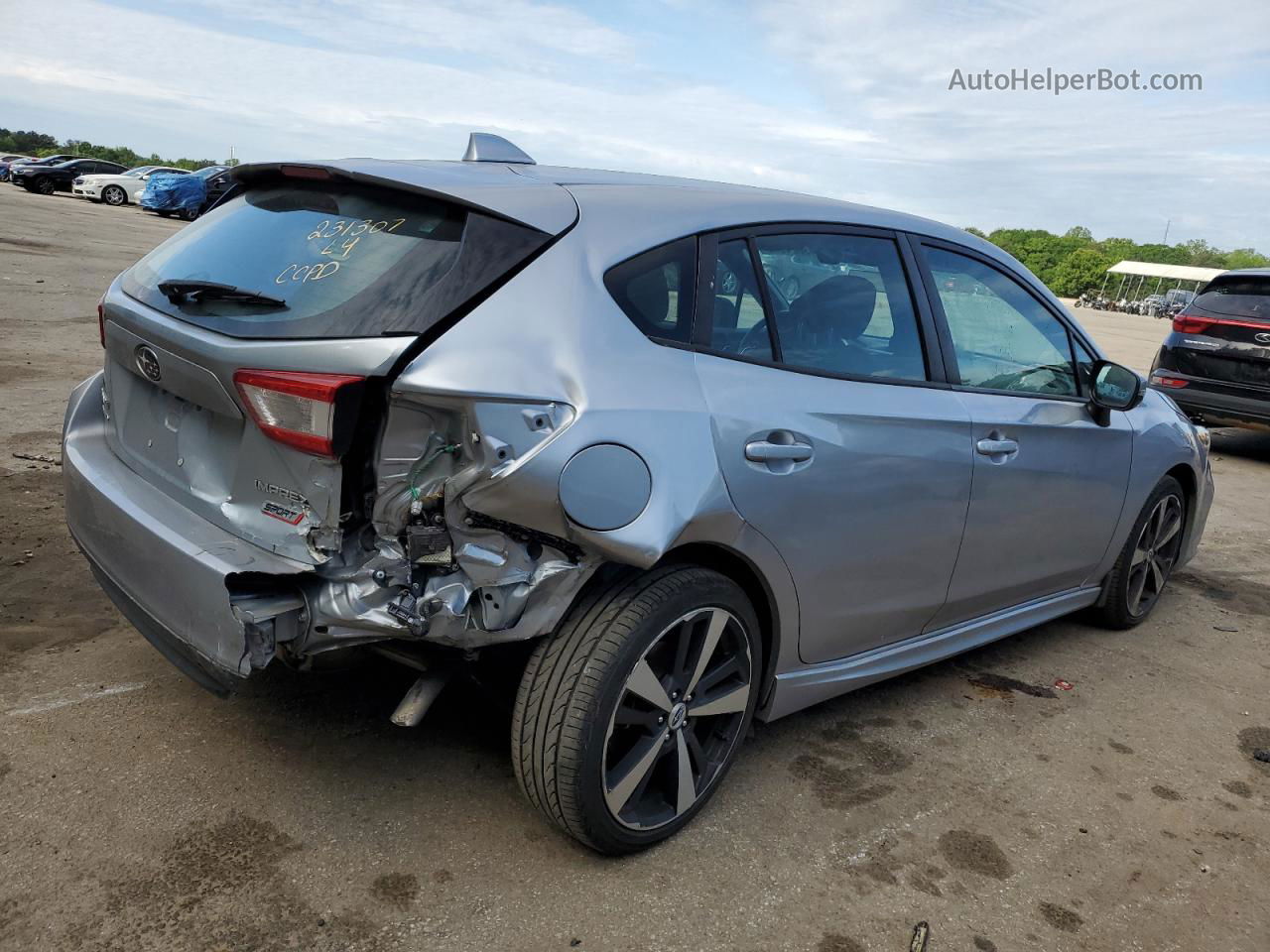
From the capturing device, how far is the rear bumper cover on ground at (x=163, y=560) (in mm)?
2322

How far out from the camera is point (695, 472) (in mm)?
2514

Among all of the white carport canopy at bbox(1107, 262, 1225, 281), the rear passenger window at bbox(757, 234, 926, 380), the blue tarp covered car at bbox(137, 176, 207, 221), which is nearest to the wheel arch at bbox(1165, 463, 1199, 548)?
the rear passenger window at bbox(757, 234, 926, 380)

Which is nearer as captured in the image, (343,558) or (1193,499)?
(343,558)

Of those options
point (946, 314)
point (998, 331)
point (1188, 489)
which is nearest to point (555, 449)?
point (946, 314)

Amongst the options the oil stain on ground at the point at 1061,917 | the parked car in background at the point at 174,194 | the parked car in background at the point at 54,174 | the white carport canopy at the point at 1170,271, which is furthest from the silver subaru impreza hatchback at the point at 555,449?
the white carport canopy at the point at 1170,271

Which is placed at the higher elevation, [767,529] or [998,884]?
[767,529]

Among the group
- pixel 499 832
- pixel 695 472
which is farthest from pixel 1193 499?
pixel 499 832

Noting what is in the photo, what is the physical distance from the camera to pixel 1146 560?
472cm

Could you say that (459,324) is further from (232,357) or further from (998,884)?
(998,884)

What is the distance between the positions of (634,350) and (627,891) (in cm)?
131

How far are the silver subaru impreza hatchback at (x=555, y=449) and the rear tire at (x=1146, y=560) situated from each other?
1.50 m

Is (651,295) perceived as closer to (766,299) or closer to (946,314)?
(766,299)

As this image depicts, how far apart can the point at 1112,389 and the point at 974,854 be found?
1.97 m

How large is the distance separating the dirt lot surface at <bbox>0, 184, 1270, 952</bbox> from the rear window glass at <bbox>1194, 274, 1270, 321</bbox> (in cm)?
597
